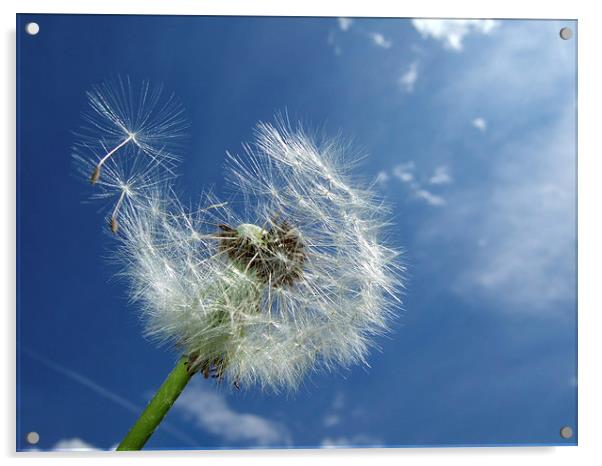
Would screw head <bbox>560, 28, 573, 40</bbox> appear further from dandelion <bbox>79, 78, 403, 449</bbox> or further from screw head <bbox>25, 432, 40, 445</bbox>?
screw head <bbox>25, 432, 40, 445</bbox>

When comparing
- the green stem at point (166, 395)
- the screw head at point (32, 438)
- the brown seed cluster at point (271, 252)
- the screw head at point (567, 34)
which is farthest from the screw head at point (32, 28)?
the screw head at point (567, 34)

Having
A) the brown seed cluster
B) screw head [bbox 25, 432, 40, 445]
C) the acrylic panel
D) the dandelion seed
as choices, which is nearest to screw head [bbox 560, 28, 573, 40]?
the acrylic panel

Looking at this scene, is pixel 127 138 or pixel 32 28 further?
pixel 32 28

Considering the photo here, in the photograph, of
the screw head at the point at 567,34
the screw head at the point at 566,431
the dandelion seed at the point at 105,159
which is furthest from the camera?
the screw head at the point at 567,34

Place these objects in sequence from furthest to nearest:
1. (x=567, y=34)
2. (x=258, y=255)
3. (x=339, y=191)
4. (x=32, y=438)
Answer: (x=567, y=34)
(x=32, y=438)
(x=339, y=191)
(x=258, y=255)
